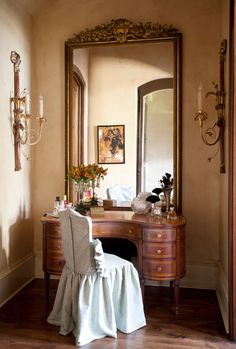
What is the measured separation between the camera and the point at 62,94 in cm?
391

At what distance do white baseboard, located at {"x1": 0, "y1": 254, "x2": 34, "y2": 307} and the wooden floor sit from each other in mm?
75

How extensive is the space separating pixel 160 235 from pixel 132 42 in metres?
2.05

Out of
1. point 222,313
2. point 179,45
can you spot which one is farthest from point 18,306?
point 179,45

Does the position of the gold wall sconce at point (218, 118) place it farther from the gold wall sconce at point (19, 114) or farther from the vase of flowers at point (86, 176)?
the gold wall sconce at point (19, 114)

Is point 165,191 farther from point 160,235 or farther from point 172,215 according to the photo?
point 160,235

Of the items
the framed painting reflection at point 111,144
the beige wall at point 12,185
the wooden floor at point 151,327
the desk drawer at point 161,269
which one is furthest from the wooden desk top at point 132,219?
the wooden floor at point 151,327

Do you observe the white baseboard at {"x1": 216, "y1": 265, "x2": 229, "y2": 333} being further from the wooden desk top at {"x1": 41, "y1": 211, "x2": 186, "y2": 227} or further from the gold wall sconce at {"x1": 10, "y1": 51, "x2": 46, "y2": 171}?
the gold wall sconce at {"x1": 10, "y1": 51, "x2": 46, "y2": 171}

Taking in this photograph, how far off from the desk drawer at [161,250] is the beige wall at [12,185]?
1.40m

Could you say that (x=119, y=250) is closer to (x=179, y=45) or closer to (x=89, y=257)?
(x=89, y=257)

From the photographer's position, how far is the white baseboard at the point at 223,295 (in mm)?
2896

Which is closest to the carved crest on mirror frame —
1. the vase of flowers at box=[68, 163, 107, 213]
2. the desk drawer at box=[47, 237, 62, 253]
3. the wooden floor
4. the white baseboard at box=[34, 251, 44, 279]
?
the vase of flowers at box=[68, 163, 107, 213]

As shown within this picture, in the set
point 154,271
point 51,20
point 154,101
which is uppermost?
point 51,20

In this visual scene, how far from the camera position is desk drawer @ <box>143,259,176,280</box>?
3.05 metres

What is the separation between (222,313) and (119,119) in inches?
83.1
